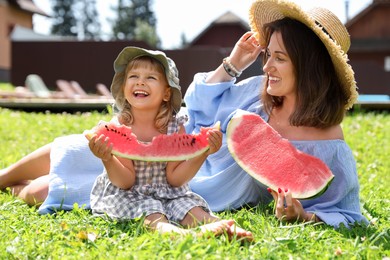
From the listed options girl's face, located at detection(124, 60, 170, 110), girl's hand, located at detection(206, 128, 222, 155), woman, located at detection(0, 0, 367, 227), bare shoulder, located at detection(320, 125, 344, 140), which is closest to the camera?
girl's hand, located at detection(206, 128, 222, 155)

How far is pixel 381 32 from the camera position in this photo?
35469 millimetres

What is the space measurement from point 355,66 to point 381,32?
16.3 m

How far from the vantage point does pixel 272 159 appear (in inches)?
155

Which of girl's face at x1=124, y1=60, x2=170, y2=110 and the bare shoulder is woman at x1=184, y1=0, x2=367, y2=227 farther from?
girl's face at x1=124, y1=60, x2=170, y2=110

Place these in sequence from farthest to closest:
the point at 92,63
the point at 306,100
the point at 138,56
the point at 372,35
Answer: the point at 372,35 < the point at 92,63 < the point at 306,100 < the point at 138,56

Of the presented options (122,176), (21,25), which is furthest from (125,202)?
(21,25)

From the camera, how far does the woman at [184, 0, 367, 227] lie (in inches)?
154

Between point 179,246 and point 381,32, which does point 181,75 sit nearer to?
point 179,246

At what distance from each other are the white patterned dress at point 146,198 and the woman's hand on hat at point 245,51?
1066 mm

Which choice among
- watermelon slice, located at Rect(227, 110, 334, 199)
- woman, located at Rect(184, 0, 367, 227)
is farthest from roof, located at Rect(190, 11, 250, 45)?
watermelon slice, located at Rect(227, 110, 334, 199)

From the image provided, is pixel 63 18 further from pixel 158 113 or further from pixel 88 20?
pixel 158 113

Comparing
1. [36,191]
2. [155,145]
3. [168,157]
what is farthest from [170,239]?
[36,191]

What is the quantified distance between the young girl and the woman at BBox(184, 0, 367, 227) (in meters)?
0.53

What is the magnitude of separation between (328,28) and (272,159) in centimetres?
90
